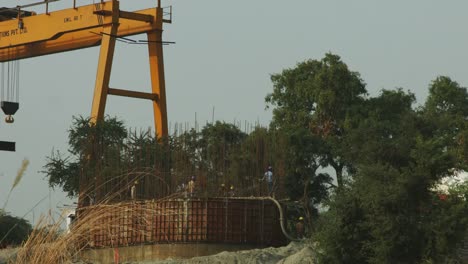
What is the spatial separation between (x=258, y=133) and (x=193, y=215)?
340cm

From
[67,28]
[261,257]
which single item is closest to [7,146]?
[261,257]

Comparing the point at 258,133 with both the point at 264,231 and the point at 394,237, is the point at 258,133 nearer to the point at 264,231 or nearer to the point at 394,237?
the point at 264,231

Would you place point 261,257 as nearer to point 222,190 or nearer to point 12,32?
point 222,190

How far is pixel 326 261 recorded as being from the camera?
22750 millimetres

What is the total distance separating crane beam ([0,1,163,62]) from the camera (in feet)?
150

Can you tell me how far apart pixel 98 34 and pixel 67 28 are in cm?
231

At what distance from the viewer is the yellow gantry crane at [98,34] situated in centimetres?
4578

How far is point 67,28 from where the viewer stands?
4556cm

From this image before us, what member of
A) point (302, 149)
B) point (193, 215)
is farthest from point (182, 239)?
point (302, 149)

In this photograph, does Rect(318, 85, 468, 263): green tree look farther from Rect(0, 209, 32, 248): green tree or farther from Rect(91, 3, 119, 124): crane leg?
Rect(91, 3, 119, 124): crane leg

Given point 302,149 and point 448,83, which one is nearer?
point 302,149

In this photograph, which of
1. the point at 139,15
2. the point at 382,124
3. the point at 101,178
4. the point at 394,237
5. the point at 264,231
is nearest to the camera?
the point at 394,237

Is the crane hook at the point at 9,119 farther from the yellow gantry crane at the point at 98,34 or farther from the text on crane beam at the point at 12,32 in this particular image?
the text on crane beam at the point at 12,32

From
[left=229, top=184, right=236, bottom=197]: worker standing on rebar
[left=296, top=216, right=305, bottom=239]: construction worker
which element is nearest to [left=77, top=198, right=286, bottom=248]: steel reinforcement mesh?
[left=229, top=184, right=236, bottom=197]: worker standing on rebar
